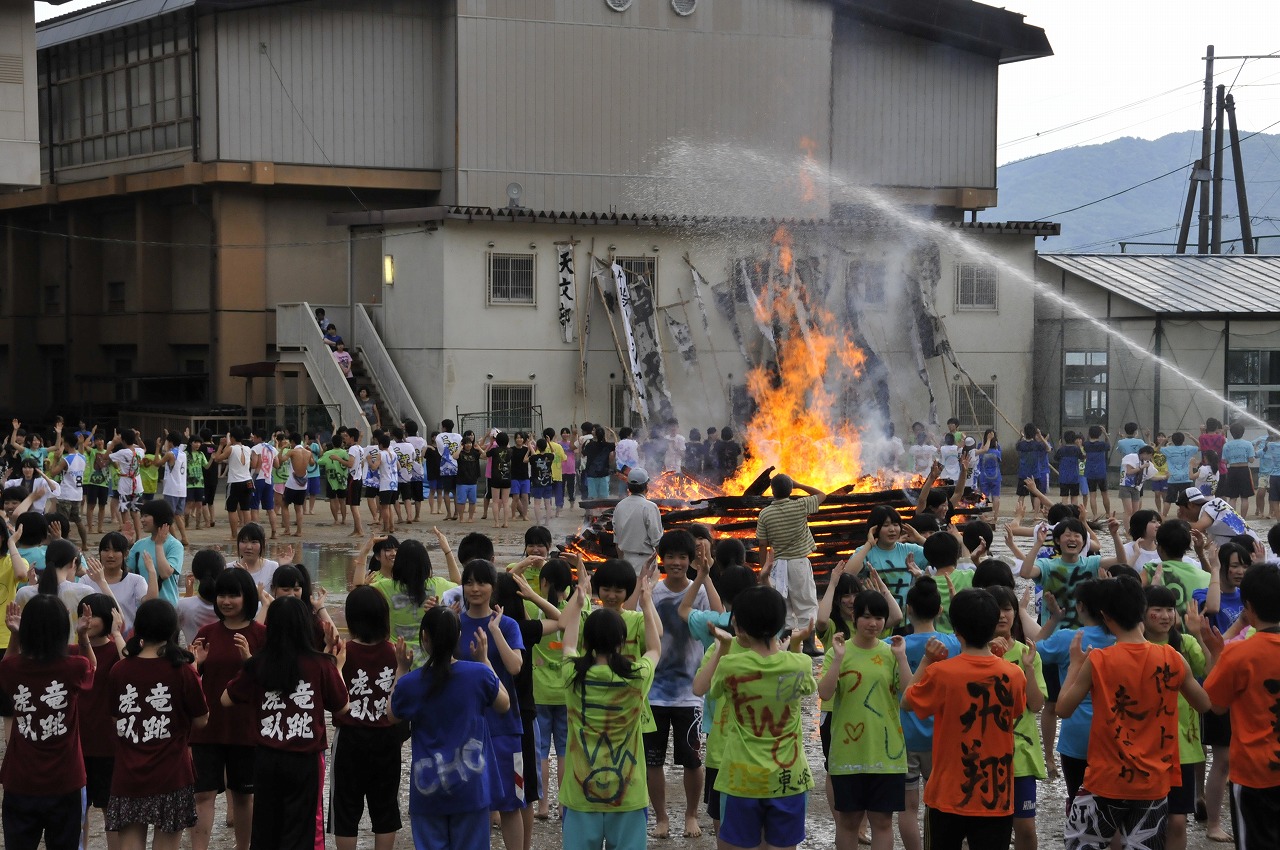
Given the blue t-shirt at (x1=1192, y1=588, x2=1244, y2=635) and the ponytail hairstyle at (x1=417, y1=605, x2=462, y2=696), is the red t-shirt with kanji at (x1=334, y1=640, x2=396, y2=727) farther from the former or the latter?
the blue t-shirt at (x1=1192, y1=588, x2=1244, y2=635)

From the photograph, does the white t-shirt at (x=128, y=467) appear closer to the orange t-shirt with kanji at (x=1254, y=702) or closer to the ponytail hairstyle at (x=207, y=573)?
the ponytail hairstyle at (x=207, y=573)

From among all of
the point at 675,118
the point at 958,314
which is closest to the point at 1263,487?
the point at 958,314

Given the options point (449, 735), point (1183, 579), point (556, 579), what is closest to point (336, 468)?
point (556, 579)

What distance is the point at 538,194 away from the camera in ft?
108

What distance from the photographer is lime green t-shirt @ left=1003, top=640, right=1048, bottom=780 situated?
7008 mm

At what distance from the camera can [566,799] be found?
670cm

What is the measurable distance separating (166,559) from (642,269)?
22.0 meters

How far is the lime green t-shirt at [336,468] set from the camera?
22016 mm

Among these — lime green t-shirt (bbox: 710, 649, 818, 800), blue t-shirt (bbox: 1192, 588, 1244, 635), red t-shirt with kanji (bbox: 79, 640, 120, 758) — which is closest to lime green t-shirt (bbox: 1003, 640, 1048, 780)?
lime green t-shirt (bbox: 710, 649, 818, 800)

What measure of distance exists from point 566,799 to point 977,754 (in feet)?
6.23

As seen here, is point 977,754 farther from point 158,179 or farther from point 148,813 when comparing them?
point 158,179

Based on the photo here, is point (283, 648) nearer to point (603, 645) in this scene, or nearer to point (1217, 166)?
point (603, 645)

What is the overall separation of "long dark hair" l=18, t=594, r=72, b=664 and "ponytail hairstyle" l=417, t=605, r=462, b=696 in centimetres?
177

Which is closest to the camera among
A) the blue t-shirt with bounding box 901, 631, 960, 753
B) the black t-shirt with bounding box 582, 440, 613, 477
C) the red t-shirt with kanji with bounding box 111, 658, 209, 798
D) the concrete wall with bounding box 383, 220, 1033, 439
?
the red t-shirt with kanji with bounding box 111, 658, 209, 798
